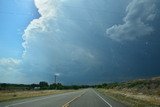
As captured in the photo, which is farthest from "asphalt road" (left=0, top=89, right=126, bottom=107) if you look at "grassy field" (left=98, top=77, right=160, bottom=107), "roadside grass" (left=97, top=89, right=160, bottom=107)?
"grassy field" (left=98, top=77, right=160, bottom=107)

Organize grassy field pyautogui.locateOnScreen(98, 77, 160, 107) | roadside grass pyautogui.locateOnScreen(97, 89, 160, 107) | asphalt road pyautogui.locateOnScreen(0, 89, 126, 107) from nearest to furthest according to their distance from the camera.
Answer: asphalt road pyautogui.locateOnScreen(0, 89, 126, 107), roadside grass pyautogui.locateOnScreen(97, 89, 160, 107), grassy field pyautogui.locateOnScreen(98, 77, 160, 107)

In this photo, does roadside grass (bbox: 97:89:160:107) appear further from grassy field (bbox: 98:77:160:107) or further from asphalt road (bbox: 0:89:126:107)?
asphalt road (bbox: 0:89:126:107)

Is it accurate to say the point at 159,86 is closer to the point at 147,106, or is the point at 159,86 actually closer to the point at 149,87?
the point at 149,87

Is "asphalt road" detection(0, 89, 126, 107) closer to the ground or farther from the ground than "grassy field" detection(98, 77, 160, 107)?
closer to the ground

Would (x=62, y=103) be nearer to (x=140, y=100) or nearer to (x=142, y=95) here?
(x=140, y=100)

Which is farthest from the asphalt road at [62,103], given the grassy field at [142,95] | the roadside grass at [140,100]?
the grassy field at [142,95]

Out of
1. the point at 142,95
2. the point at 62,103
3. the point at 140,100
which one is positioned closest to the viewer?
the point at 62,103

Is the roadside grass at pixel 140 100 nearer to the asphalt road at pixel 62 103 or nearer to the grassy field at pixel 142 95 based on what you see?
the grassy field at pixel 142 95

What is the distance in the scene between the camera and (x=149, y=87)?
91125 millimetres

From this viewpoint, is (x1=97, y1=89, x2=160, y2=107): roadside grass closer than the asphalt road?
No

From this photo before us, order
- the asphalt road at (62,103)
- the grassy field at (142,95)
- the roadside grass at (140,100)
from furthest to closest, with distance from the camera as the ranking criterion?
the grassy field at (142,95), the roadside grass at (140,100), the asphalt road at (62,103)

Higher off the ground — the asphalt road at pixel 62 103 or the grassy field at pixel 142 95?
the grassy field at pixel 142 95

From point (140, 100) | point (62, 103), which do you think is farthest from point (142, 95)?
point (62, 103)

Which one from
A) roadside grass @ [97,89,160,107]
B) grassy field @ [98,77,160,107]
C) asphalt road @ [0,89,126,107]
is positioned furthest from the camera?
grassy field @ [98,77,160,107]
